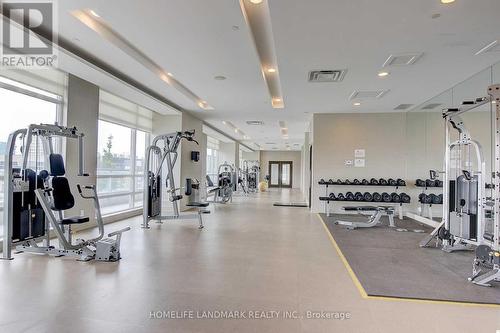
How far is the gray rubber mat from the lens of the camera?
2.97 meters

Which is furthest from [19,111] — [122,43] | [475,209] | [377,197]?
[377,197]

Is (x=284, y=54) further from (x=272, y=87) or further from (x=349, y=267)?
(x=349, y=267)

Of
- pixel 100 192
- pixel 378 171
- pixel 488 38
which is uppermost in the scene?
pixel 488 38

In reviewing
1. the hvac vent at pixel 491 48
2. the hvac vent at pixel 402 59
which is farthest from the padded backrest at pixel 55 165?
the hvac vent at pixel 491 48

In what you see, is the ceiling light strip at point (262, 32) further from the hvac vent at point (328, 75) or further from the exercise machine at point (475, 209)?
the exercise machine at point (475, 209)

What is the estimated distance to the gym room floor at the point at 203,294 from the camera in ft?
7.60

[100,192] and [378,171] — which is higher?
[378,171]

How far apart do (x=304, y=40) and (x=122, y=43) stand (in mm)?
2707

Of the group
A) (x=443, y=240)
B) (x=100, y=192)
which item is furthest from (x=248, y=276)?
(x=100, y=192)

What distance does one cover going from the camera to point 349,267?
12.2ft

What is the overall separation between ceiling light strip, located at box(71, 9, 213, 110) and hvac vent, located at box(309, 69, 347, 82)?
2833 millimetres

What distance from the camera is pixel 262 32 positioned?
4.08 meters

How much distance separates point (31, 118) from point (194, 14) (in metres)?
3.58

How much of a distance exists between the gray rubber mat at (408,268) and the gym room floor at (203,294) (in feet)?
0.76
